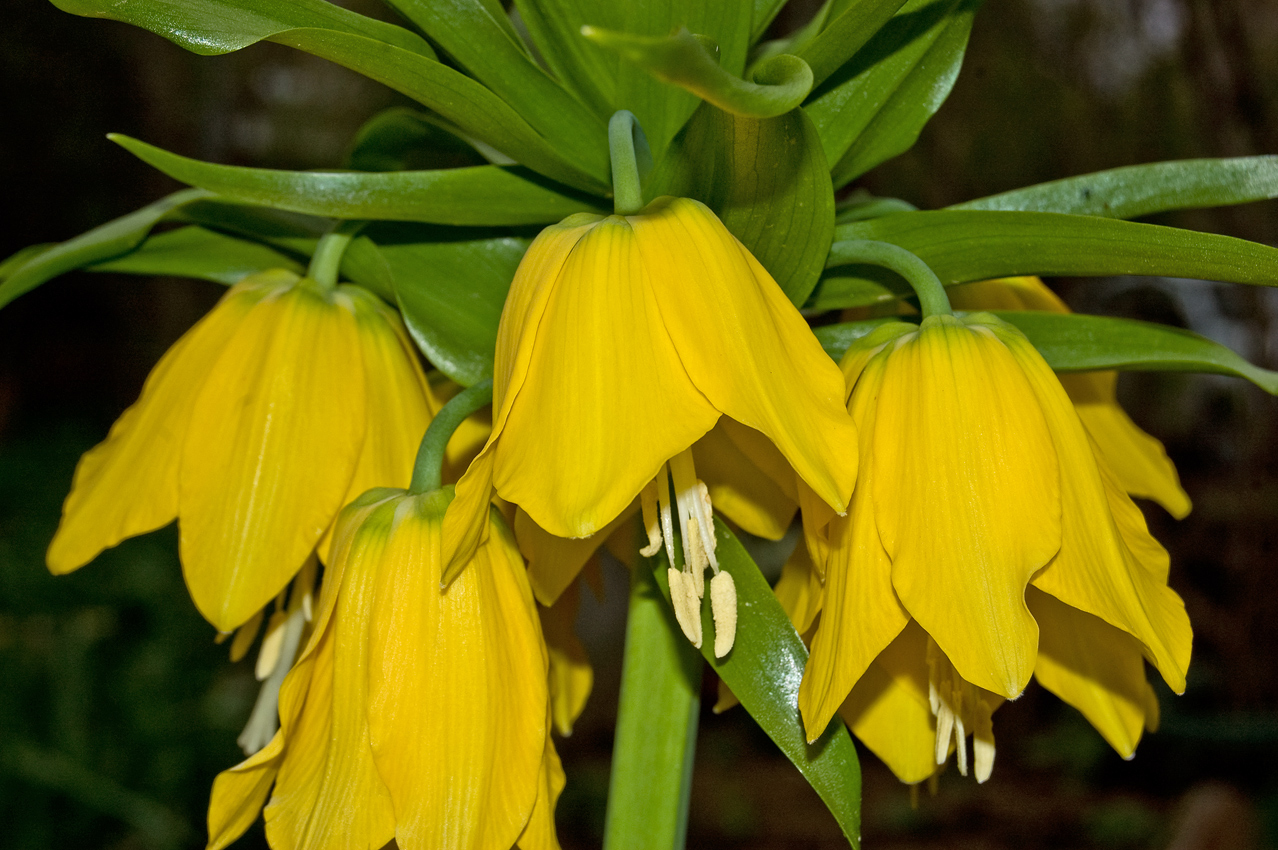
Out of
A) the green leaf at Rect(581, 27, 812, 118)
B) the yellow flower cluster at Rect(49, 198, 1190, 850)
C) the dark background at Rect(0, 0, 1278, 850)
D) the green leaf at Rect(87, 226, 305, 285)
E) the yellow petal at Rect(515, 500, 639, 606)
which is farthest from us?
the dark background at Rect(0, 0, 1278, 850)

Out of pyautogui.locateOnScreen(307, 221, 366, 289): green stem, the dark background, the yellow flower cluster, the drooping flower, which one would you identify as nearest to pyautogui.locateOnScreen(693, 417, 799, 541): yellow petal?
the yellow flower cluster

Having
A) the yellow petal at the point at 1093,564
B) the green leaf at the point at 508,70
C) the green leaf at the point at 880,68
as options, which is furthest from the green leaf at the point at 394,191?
the yellow petal at the point at 1093,564

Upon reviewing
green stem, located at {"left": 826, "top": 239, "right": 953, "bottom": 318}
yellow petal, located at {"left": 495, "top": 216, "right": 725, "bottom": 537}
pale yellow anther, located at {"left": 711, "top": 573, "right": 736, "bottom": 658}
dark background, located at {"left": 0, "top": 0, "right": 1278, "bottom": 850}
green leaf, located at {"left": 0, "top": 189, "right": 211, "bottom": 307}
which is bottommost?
dark background, located at {"left": 0, "top": 0, "right": 1278, "bottom": 850}

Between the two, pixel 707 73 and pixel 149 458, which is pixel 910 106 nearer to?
pixel 707 73

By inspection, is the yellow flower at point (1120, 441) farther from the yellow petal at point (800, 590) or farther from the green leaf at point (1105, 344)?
the yellow petal at point (800, 590)

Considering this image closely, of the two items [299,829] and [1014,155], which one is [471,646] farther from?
[1014,155]

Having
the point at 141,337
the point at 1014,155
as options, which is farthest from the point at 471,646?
the point at 141,337

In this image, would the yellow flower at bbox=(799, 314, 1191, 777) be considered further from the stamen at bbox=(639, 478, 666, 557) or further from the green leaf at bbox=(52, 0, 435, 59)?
the green leaf at bbox=(52, 0, 435, 59)
